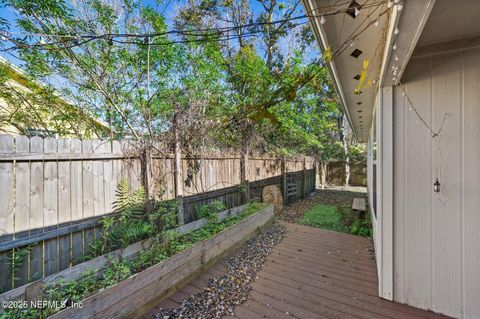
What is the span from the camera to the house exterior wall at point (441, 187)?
1929mm

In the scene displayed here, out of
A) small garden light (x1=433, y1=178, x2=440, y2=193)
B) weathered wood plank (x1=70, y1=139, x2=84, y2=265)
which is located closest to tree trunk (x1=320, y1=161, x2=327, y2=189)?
small garden light (x1=433, y1=178, x2=440, y2=193)

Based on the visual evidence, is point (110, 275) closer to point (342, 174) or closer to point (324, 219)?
point (324, 219)

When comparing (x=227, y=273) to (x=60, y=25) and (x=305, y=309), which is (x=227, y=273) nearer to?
(x=305, y=309)

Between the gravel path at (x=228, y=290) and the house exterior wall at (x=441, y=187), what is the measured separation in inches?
66.0

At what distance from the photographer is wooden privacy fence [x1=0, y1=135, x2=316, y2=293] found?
1.97m

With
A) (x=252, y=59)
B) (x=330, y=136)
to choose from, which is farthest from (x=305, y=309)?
(x=330, y=136)

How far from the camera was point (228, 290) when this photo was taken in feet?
8.38

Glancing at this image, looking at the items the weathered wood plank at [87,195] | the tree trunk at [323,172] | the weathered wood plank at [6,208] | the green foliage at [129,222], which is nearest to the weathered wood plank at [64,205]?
the weathered wood plank at [87,195]

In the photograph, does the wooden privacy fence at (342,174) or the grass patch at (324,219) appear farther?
the wooden privacy fence at (342,174)

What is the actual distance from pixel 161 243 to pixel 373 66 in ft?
10.5

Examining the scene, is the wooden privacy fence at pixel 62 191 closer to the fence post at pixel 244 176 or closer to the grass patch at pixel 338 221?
the fence post at pixel 244 176

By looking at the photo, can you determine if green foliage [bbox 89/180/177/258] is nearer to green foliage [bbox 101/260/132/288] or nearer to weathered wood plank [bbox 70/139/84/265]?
weathered wood plank [bbox 70/139/84/265]

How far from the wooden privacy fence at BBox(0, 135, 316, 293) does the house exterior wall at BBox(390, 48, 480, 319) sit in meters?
3.05

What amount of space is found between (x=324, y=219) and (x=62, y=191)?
5.59 metres
